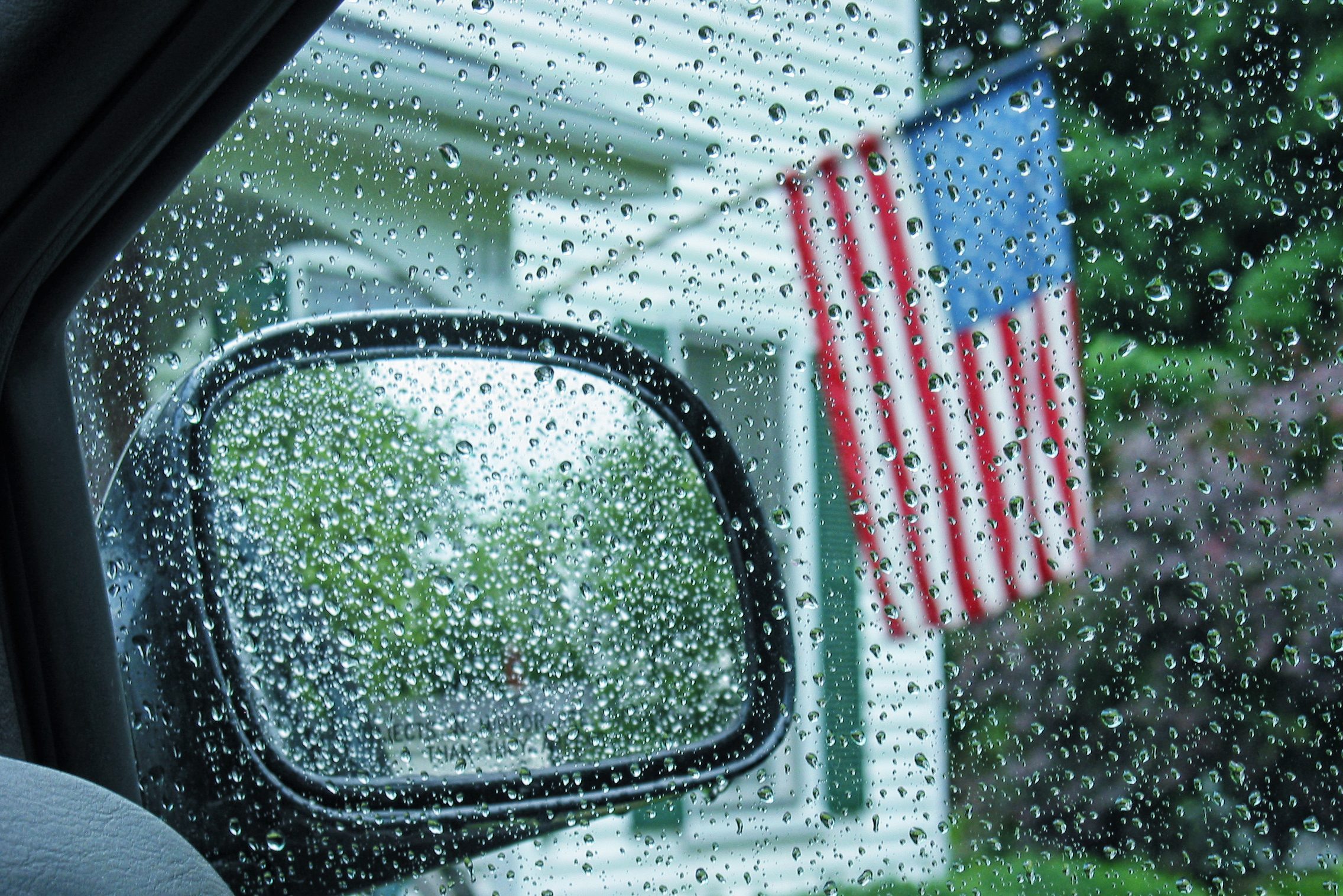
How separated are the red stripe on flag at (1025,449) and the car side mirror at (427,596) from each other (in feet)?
2.02

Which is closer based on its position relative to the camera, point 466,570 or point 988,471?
point 466,570

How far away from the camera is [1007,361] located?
168 centimetres

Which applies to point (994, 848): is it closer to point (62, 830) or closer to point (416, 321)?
point (416, 321)

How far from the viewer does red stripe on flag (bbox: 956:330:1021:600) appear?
1615mm

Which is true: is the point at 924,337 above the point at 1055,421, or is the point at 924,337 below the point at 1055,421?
above

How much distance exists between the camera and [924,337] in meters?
1.62

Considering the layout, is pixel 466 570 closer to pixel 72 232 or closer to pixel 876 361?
pixel 72 232

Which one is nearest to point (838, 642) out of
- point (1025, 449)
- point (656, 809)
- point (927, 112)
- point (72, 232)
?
point (656, 809)

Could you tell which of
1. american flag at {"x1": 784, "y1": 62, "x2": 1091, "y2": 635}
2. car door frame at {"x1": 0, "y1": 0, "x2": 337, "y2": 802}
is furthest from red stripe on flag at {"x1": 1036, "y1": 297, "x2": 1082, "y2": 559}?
car door frame at {"x1": 0, "y1": 0, "x2": 337, "y2": 802}

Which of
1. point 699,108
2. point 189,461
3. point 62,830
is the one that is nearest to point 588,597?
point 189,461

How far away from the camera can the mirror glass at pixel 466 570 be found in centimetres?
111

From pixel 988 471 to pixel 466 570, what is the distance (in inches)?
31.7

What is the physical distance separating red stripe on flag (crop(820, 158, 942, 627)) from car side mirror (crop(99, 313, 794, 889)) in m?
0.45

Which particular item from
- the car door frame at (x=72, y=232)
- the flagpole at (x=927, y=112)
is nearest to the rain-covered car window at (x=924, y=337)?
the flagpole at (x=927, y=112)
